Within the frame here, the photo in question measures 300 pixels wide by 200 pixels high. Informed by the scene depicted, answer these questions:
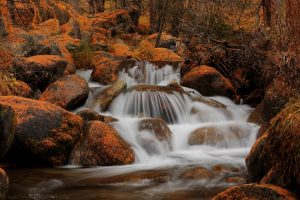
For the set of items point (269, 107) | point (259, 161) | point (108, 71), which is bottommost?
point (259, 161)

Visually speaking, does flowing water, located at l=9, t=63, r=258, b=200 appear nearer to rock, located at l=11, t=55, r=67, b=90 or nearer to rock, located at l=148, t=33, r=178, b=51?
rock, located at l=11, t=55, r=67, b=90

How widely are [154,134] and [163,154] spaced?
0.68 m

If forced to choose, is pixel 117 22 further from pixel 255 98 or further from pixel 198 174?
pixel 198 174

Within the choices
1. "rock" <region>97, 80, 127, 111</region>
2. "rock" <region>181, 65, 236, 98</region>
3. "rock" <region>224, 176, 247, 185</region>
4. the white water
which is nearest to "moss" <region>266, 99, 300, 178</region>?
"rock" <region>224, 176, 247, 185</region>

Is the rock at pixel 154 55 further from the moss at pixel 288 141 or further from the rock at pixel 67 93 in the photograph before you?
the moss at pixel 288 141

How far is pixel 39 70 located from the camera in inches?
493

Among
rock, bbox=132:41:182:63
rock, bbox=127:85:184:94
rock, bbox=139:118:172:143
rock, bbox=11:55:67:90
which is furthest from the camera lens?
rock, bbox=132:41:182:63

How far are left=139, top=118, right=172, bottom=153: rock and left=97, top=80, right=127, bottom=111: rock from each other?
2.47 meters

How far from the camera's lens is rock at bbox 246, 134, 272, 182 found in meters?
5.83

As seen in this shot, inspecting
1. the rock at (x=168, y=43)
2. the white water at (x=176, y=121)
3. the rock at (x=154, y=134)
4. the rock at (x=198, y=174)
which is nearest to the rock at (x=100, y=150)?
the white water at (x=176, y=121)

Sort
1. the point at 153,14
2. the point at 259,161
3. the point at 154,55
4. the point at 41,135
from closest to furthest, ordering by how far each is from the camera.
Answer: the point at 259,161 < the point at 41,135 < the point at 154,55 < the point at 153,14

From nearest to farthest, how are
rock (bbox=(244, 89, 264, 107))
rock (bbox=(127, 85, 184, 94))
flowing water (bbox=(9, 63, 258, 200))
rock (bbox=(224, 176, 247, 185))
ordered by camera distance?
flowing water (bbox=(9, 63, 258, 200))
rock (bbox=(224, 176, 247, 185))
rock (bbox=(127, 85, 184, 94))
rock (bbox=(244, 89, 264, 107))

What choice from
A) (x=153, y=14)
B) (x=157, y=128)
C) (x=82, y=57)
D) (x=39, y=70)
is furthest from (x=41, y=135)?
(x=153, y=14)

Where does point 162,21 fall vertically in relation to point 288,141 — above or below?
above
